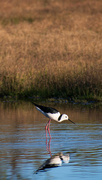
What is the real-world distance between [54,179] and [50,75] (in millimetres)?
13621

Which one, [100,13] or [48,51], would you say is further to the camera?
→ [100,13]

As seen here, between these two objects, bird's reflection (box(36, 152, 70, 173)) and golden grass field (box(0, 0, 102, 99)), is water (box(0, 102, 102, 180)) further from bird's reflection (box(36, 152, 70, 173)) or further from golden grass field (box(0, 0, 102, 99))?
golden grass field (box(0, 0, 102, 99))

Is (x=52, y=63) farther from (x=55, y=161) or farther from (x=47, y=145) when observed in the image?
(x=55, y=161)

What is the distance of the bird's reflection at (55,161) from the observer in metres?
8.67

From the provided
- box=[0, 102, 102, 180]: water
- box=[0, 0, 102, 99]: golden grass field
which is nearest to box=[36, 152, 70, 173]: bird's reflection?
box=[0, 102, 102, 180]: water

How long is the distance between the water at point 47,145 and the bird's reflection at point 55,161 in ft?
0.26

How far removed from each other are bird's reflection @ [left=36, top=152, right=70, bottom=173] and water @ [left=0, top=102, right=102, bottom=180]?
8cm

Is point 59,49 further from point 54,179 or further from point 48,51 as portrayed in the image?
point 54,179

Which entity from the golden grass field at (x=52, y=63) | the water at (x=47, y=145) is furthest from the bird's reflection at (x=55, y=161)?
the golden grass field at (x=52, y=63)

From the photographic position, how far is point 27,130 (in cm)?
1266

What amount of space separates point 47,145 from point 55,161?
165 cm

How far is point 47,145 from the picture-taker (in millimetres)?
10773

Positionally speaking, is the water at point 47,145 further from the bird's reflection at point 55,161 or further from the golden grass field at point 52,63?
the golden grass field at point 52,63

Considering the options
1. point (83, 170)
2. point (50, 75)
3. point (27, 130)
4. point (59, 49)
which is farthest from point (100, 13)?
point (83, 170)
